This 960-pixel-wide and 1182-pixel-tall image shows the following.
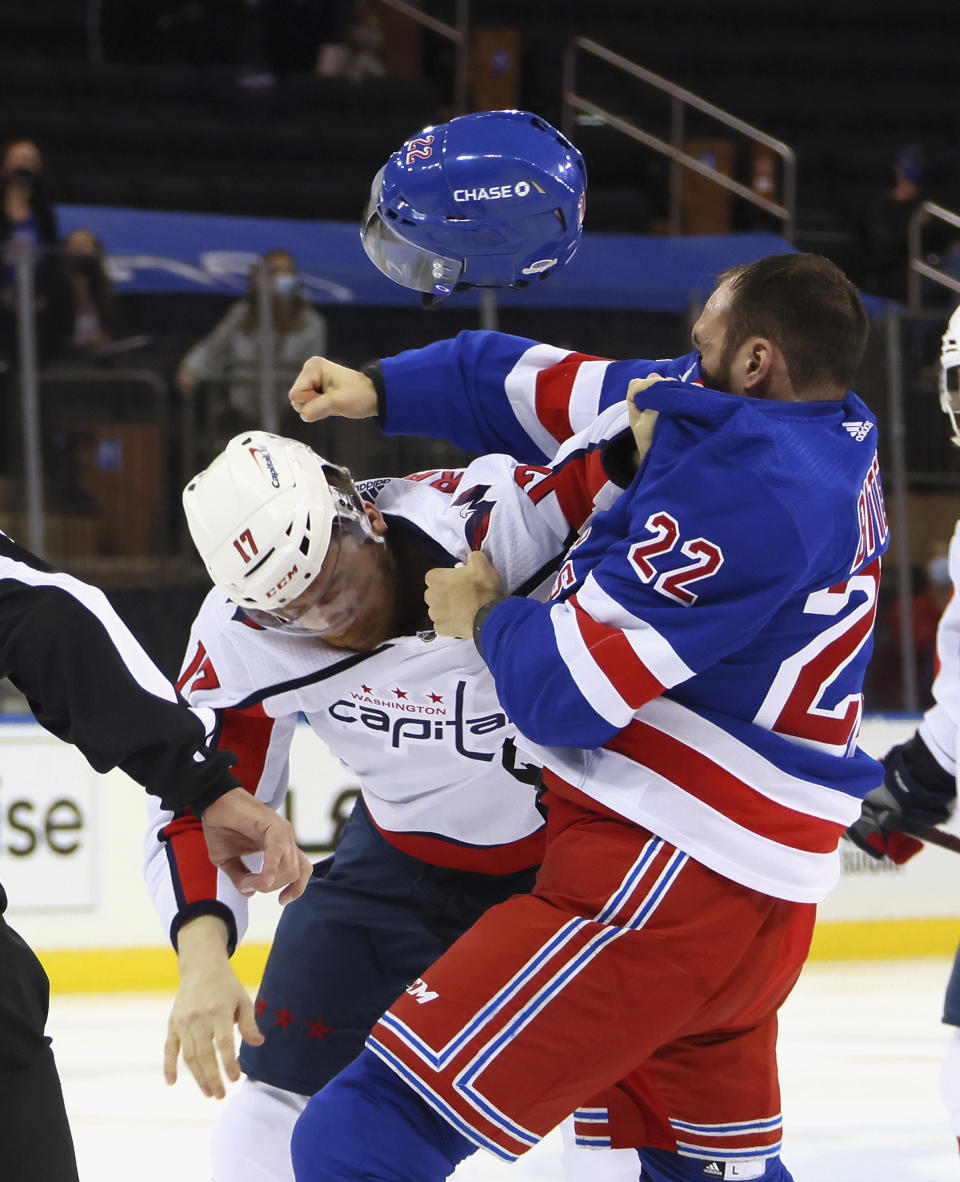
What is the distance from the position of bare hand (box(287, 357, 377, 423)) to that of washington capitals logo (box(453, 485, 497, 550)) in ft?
0.57

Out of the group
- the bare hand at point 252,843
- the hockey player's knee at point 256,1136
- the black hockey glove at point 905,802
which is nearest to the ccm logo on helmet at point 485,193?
the bare hand at point 252,843

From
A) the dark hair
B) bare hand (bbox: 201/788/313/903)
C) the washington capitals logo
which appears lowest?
bare hand (bbox: 201/788/313/903)

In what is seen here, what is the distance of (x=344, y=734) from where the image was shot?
238 centimetres

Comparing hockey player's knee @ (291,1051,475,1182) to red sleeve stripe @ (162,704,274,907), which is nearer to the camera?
hockey player's knee @ (291,1051,475,1182)

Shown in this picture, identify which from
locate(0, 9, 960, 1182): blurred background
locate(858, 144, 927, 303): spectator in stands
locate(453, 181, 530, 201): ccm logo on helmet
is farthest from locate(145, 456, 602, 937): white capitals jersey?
locate(858, 144, 927, 303): spectator in stands

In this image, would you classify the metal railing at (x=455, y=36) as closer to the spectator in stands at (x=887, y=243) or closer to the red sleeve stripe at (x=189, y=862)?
the spectator in stands at (x=887, y=243)

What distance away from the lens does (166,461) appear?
5.50 meters

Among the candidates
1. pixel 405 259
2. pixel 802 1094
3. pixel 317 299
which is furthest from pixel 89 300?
pixel 405 259

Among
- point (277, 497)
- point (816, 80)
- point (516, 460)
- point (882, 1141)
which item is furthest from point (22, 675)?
point (816, 80)

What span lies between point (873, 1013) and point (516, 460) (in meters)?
3.31

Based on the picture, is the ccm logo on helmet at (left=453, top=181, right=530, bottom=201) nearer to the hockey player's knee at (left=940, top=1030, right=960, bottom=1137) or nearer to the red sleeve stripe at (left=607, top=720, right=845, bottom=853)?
the red sleeve stripe at (left=607, top=720, right=845, bottom=853)

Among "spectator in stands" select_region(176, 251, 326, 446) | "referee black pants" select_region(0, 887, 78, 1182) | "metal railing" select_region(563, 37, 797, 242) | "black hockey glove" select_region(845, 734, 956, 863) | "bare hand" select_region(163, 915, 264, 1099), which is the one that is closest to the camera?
"referee black pants" select_region(0, 887, 78, 1182)

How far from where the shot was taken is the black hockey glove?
10.1ft

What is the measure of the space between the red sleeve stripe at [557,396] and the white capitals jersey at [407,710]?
0.08 m
